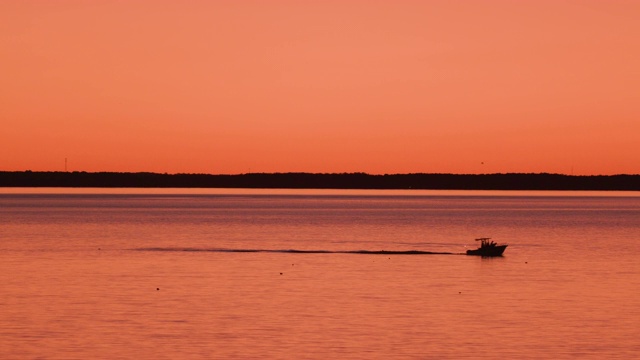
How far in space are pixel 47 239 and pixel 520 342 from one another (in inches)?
2790

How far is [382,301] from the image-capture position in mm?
51656

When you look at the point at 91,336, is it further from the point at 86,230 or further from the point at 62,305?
the point at 86,230

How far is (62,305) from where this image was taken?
4909 cm

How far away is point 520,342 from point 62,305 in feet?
65.5

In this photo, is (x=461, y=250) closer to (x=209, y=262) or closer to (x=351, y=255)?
(x=351, y=255)

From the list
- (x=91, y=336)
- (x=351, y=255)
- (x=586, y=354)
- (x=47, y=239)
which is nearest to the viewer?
(x=586, y=354)

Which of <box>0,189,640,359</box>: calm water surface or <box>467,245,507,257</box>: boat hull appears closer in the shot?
<box>0,189,640,359</box>: calm water surface

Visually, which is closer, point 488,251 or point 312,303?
point 312,303

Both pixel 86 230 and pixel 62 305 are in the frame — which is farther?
A: pixel 86 230

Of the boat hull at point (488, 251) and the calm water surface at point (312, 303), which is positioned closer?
the calm water surface at point (312, 303)

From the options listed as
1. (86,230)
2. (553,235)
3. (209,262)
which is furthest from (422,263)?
(86,230)

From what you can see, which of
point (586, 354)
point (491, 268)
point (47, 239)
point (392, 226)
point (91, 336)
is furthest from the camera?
point (392, 226)

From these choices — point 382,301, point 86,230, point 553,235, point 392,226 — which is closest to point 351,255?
point 382,301

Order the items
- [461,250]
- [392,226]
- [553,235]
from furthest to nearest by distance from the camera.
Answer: [392,226] < [553,235] < [461,250]
